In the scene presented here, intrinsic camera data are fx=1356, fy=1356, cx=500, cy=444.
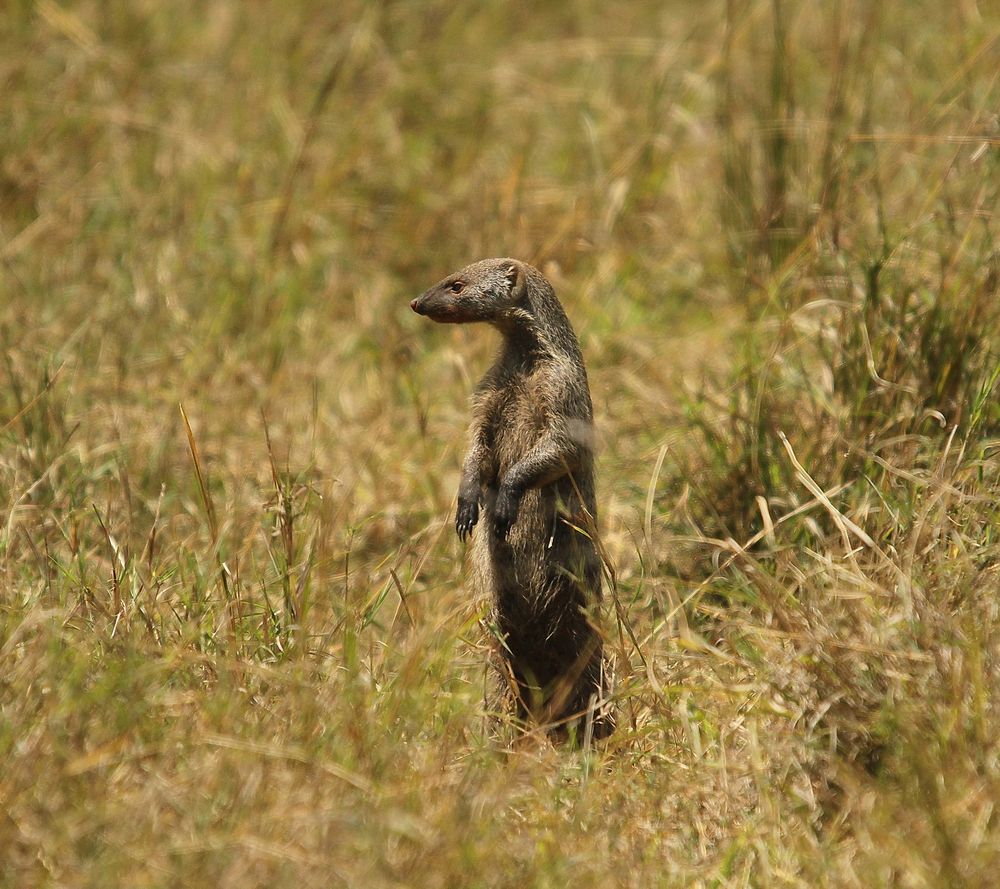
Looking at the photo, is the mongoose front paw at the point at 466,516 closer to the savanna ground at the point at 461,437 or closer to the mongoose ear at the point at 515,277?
the savanna ground at the point at 461,437

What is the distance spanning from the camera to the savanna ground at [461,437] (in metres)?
2.71

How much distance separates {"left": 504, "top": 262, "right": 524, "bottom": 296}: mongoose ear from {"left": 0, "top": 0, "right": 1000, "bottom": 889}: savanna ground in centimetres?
68

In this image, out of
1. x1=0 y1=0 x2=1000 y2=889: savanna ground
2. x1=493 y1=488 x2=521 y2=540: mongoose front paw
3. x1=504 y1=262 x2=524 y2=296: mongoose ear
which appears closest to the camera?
x1=0 y1=0 x2=1000 y2=889: savanna ground

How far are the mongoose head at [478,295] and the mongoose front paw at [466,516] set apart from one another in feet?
1.68

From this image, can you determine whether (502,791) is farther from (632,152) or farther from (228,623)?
(632,152)

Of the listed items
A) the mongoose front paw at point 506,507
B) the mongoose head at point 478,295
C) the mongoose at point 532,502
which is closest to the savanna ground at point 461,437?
the mongoose at point 532,502

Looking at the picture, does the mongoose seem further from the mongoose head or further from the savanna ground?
the savanna ground

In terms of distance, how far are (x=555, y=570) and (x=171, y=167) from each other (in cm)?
338

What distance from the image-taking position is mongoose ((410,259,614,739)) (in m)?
3.57

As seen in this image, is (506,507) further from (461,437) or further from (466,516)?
(461,437)

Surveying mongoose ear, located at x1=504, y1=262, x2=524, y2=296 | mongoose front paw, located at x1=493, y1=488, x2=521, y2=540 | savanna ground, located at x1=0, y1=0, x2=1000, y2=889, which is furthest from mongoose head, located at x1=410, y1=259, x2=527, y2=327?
savanna ground, located at x1=0, y1=0, x2=1000, y2=889

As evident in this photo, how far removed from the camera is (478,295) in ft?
11.9

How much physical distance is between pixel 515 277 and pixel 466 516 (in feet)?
2.20

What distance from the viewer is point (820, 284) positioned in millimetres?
4562
